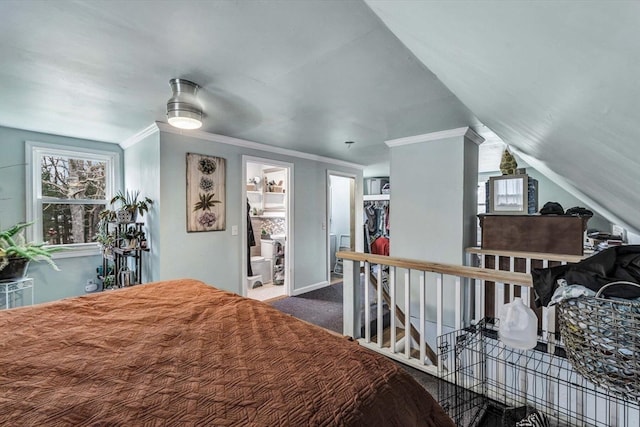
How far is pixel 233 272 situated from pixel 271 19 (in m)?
3.04

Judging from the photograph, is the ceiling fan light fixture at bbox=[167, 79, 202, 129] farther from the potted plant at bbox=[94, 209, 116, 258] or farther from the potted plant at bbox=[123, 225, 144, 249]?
the potted plant at bbox=[94, 209, 116, 258]

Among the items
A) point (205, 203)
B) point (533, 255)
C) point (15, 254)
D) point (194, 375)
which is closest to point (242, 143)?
Answer: point (205, 203)

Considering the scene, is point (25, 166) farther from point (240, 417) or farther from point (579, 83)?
point (579, 83)

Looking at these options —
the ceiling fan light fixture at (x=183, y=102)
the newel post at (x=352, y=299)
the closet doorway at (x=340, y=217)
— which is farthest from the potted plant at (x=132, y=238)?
the closet doorway at (x=340, y=217)

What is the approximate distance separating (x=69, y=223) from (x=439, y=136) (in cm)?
455

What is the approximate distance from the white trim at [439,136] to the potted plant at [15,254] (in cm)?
405

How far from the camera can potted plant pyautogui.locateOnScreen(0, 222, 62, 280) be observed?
2770mm

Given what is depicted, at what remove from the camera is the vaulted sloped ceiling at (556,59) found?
1.75 feet

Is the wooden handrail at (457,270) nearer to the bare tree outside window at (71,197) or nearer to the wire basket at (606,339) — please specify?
the wire basket at (606,339)

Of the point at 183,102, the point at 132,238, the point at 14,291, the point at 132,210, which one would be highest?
the point at 183,102

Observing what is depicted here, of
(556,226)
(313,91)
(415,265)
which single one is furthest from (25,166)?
(556,226)

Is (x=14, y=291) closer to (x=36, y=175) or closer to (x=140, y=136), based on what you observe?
(x=36, y=175)

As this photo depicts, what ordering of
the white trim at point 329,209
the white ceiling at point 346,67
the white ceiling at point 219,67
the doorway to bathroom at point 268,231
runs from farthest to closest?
1. the white trim at point 329,209
2. the doorway to bathroom at point 268,231
3. the white ceiling at point 219,67
4. the white ceiling at point 346,67

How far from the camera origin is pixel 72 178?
354 cm
